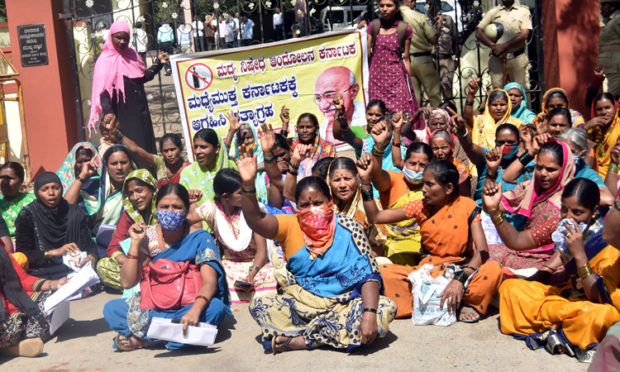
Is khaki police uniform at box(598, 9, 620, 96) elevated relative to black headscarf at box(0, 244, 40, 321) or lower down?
elevated

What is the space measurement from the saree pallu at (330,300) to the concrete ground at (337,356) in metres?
0.14

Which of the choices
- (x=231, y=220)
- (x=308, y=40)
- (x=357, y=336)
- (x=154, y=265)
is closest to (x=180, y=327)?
(x=154, y=265)

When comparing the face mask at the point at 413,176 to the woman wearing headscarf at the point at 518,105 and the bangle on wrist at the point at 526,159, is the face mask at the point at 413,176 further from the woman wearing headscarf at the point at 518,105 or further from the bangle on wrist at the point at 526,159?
the woman wearing headscarf at the point at 518,105

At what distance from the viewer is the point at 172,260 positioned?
4.84 m

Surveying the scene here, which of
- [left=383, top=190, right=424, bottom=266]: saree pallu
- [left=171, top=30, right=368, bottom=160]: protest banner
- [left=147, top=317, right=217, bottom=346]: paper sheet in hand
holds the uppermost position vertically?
[left=171, top=30, right=368, bottom=160]: protest banner

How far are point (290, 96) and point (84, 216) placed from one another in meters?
2.74

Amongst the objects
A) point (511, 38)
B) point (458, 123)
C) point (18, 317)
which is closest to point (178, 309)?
point (18, 317)

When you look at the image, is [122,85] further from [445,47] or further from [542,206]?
[542,206]

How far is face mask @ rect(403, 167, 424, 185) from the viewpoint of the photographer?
5.54 metres

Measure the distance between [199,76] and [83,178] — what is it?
6.22 feet

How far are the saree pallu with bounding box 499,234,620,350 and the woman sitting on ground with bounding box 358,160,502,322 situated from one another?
21 cm

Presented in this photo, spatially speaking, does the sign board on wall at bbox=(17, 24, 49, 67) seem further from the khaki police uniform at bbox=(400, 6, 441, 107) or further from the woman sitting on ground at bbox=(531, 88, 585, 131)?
the woman sitting on ground at bbox=(531, 88, 585, 131)

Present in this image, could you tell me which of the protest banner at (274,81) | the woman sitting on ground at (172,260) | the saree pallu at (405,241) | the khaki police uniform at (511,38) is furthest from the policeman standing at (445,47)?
the woman sitting on ground at (172,260)

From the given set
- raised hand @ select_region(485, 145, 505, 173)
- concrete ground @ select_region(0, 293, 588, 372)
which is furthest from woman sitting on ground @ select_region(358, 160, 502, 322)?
raised hand @ select_region(485, 145, 505, 173)
